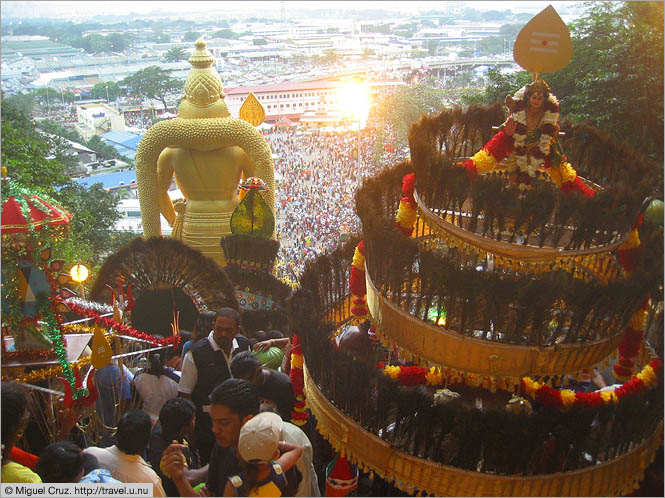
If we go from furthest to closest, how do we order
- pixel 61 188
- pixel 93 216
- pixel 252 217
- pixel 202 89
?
pixel 93 216
pixel 61 188
pixel 202 89
pixel 252 217

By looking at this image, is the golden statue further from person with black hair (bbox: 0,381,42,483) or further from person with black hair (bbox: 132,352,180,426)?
person with black hair (bbox: 0,381,42,483)

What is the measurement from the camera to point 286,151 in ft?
77.7

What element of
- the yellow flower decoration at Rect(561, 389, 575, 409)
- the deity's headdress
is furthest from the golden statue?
the yellow flower decoration at Rect(561, 389, 575, 409)

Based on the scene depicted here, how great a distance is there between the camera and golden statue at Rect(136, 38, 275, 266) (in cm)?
748

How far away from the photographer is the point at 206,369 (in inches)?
142

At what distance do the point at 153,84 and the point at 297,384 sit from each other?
2682cm

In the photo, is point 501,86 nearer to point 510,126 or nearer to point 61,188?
point 510,126

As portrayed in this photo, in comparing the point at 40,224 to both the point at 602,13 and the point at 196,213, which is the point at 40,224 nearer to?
the point at 196,213

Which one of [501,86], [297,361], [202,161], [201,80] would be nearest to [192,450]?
[297,361]

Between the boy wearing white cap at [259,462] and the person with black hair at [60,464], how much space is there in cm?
63

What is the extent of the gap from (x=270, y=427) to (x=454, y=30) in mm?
29891

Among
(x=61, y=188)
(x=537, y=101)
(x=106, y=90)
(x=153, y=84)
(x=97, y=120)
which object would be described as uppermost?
(x=537, y=101)

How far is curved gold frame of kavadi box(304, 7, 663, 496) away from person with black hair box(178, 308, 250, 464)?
0.48 meters

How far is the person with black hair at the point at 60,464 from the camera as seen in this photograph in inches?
104
